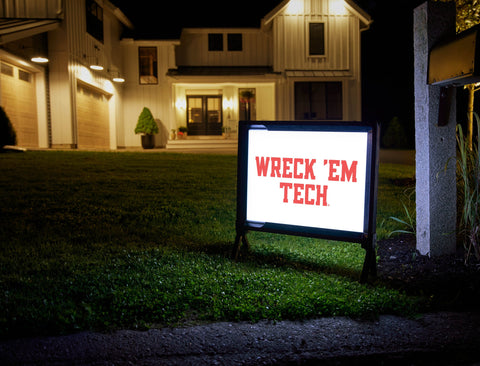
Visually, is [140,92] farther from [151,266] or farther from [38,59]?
[151,266]

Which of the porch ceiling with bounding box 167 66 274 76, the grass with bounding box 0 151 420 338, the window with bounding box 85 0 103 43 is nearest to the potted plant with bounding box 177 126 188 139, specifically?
the porch ceiling with bounding box 167 66 274 76

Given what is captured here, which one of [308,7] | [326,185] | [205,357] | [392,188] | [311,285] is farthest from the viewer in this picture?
[308,7]

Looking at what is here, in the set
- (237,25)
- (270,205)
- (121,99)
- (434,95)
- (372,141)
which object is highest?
(237,25)

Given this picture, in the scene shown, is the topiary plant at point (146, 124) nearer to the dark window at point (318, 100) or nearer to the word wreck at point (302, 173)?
the dark window at point (318, 100)

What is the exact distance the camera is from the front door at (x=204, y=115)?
25125mm

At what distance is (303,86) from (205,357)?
2249cm

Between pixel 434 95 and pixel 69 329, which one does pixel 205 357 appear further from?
pixel 434 95

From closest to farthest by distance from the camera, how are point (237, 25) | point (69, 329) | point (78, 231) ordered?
point (69, 329), point (78, 231), point (237, 25)

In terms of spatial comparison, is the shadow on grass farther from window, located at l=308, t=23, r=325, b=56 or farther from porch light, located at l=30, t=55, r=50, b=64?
window, located at l=308, t=23, r=325, b=56

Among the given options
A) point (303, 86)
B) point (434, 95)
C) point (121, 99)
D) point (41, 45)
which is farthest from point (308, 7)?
point (434, 95)

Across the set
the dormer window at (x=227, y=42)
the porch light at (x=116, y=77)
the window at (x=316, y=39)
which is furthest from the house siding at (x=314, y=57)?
the porch light at (x=116, y=77)

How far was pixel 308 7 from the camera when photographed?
75.4 ft

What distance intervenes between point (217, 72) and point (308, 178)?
20.3 m

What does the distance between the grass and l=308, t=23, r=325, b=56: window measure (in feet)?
58.5
